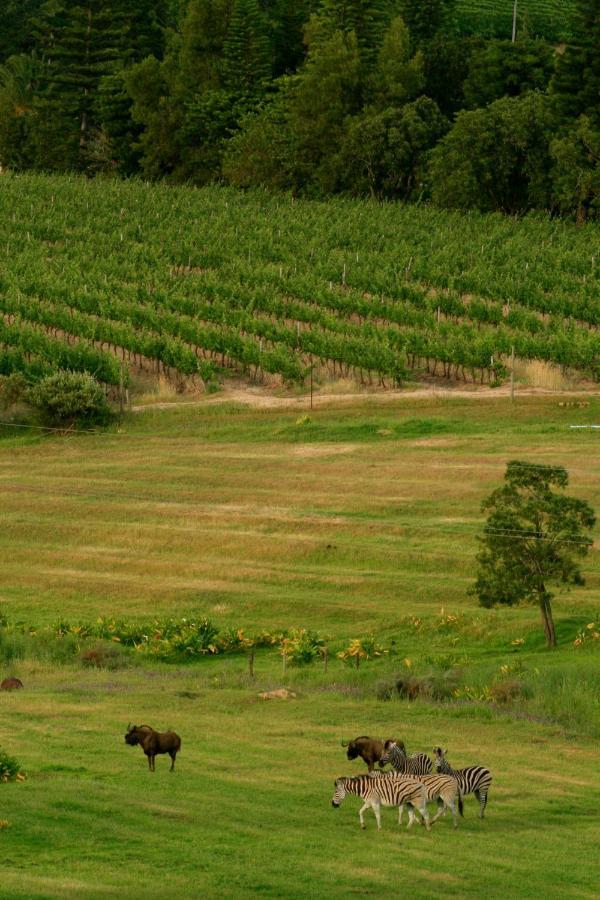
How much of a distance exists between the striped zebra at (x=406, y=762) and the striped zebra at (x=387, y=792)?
155 centimetres

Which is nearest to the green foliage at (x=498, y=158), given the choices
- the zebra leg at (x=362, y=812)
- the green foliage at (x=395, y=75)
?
the green foliage at (x=395, y=75)

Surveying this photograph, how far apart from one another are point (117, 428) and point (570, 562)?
2937cm

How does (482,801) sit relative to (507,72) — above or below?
below

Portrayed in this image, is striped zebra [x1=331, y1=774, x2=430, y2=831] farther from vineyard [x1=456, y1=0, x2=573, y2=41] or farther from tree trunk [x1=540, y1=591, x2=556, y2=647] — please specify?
vineyard [x1=456, y1=0, x2=573, y2=41]

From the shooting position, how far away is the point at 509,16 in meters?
176

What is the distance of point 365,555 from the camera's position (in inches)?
2181

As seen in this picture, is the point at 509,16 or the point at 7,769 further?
Answer: the point at 509,16

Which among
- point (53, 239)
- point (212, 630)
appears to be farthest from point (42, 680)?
point (53, 239)

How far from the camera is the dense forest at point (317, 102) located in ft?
377

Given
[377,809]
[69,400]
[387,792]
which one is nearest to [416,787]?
[387,792]

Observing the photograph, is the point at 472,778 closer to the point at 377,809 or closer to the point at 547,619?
the point at 377,809

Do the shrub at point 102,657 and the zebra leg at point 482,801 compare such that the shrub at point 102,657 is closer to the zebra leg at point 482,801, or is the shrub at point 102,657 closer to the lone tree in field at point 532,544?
the lone tree in field at point 532,544

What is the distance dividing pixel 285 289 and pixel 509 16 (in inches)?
3538

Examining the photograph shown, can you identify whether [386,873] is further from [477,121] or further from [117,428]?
[477,121]
